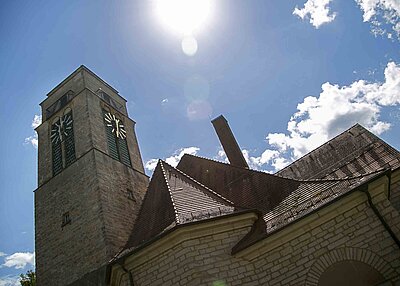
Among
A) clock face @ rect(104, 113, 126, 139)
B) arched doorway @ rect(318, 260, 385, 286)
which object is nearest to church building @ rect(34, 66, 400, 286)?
arched doorway @ rect(318, 260, 385, 286)

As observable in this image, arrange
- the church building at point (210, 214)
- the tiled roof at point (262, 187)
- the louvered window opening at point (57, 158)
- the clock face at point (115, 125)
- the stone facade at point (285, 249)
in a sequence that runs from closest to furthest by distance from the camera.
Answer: the stone facade at point (285, 249) → the church building at point (210, 214) → the tiled roof at point (262, 187) → the louvered window opening at point (57, 158) → the clock face at point (115, 125)

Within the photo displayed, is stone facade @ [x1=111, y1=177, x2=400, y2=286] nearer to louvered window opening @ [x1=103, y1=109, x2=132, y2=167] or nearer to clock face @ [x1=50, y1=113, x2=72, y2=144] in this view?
louvered window opening @ [x1=103, y1=109, x2=132, y2=167]

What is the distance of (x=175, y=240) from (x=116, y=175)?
22.9ft

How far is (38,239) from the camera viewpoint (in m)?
13.8

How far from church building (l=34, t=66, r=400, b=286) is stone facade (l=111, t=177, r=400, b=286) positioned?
0.08ft

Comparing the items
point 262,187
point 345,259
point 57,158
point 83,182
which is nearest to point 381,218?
point 345,259

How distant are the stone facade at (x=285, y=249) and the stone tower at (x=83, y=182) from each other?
13.1ft

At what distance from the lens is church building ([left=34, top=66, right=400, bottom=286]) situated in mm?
7473

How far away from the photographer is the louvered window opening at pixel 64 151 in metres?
15.1

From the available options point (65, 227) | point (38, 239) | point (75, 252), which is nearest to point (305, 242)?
point (75, 252)

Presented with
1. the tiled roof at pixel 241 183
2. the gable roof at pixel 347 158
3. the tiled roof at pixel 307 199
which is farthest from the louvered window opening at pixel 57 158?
the tiled roof at pixel 307 199

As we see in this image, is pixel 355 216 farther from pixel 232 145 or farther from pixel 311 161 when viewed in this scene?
pixel 232 145

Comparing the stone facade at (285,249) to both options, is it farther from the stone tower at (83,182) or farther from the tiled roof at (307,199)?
the stone tower at (83,182)

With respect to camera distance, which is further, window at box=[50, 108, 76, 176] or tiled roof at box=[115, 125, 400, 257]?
window at box=[50, 108, 76, 176]
